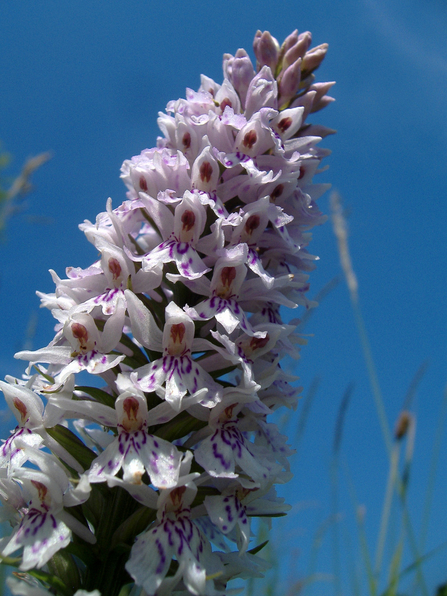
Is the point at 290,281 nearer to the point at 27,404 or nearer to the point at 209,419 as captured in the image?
the point at 209,419

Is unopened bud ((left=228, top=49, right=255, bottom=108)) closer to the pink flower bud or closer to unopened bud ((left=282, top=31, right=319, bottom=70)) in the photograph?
the pink flower bud

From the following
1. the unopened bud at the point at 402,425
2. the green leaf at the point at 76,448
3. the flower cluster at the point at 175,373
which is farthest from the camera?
the unopened bud at the point at 402,425

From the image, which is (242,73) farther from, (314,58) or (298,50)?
(314,58)

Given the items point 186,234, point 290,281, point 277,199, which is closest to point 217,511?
point 290,281

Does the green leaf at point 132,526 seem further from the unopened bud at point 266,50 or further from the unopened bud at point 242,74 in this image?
the unopened bud at point 266,50

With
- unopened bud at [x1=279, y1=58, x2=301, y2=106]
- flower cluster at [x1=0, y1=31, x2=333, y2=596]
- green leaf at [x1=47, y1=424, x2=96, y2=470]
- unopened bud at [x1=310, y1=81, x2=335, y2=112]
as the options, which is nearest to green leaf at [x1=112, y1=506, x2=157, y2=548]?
flower cluster at [x1=0, y1=31, x2=333, y2=596]

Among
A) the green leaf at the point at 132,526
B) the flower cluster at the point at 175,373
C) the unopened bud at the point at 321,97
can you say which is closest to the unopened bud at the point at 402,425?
the flower cluster at the point at 175,373

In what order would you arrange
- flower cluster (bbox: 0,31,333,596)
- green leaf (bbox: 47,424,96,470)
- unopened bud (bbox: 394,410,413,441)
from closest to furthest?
1. flower cluster (bbox: 0,31,333,596)
2. green leaf (bbox: 47,424,96,470)
3. unopened bud (bbox: 394,410,413,441)
